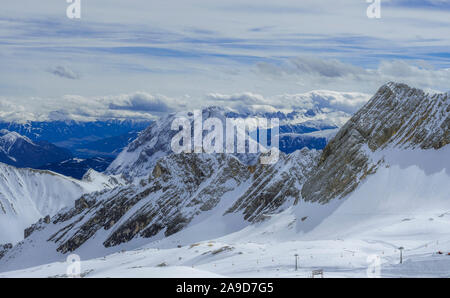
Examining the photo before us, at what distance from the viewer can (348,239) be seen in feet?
324

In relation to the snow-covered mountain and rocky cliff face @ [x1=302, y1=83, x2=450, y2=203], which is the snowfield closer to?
the snow-covered mountain

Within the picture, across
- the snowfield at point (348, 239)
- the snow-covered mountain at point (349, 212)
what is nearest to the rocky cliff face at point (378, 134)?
the snow-covered mountain at point (349, 212)

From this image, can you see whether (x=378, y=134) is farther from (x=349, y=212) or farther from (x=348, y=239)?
(x=348, y=239)

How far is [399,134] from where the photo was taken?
144 m

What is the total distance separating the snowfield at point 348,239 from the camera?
6706cm

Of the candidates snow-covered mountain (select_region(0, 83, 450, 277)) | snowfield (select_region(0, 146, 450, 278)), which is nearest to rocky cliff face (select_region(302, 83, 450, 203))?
snow-covered mountain (select_region(0, 83, 450, 277))

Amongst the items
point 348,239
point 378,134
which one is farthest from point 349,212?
point 348,239

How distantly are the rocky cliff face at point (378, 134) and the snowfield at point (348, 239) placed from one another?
353cm

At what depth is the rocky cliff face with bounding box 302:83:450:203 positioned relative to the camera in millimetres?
137875

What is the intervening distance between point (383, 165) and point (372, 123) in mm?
18651

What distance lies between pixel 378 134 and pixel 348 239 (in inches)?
2206

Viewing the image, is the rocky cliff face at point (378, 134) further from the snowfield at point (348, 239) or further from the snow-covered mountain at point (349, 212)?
the snowfield at point (348, 239)
